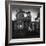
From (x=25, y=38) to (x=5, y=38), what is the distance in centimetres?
25

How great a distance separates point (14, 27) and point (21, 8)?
0.26m

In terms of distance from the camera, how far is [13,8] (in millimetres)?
966

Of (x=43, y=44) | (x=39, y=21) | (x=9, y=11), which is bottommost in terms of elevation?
(x=43, y=44)

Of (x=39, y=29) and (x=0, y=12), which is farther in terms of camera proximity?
(x=39, y=29)

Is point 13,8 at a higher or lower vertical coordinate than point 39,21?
higher

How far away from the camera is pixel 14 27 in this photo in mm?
967

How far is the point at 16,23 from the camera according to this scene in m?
0.97

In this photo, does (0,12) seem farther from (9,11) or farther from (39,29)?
(39,29)

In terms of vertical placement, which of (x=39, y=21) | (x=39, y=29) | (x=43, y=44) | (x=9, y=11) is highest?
(x=9, y=11)

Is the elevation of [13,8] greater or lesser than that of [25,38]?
greater

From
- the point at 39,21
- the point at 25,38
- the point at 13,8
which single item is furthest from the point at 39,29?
the point at 13,8

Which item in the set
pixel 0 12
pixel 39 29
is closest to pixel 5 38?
pixel 0 12

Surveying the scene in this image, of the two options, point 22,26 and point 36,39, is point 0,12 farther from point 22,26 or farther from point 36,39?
point 36,39

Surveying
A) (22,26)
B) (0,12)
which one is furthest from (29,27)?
(0,12)
